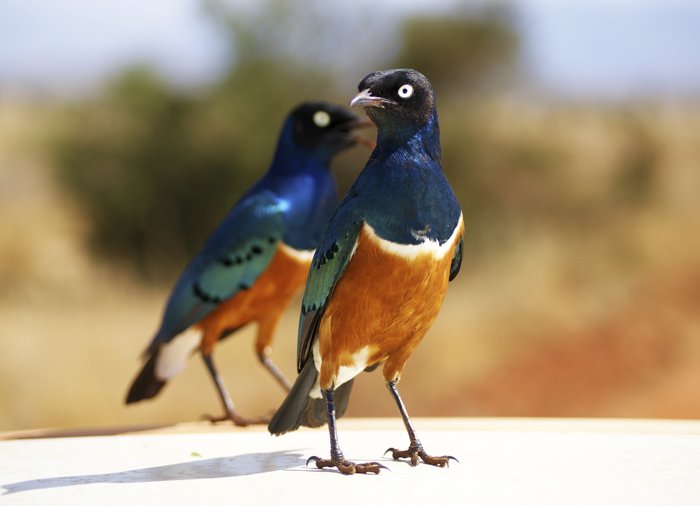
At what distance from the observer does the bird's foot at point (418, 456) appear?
4.38 m

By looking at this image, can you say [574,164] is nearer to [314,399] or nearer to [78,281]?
[78,281]

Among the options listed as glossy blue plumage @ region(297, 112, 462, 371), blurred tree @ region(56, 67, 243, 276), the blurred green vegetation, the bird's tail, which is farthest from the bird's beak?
blurred tree @ region(56, 67, 243, 276)

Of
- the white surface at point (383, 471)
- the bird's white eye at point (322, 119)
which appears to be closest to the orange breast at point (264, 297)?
the bird's white eye at point (322, 119)

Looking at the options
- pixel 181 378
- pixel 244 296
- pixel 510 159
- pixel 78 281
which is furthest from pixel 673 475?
pixel 510 159

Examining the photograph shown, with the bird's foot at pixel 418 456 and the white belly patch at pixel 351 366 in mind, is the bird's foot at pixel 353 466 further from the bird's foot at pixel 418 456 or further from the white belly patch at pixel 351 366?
the white belly patch at pixel 351 366

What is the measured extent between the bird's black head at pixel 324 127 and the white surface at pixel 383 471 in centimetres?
195

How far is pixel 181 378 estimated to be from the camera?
1413cm

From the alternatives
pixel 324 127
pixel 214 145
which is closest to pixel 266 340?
pixel 324 127

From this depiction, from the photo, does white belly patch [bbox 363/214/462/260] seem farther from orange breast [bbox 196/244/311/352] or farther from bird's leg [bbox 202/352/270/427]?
bird's leg [bbox 202/352/270/427]

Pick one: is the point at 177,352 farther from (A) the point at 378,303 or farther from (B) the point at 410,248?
(B) the point at 410,248

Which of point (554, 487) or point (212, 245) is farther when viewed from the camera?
point (212, 245)

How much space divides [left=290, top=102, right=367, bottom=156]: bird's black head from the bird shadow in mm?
2639

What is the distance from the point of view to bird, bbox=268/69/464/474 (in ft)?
13.6

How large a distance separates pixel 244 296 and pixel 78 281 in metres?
14.4
